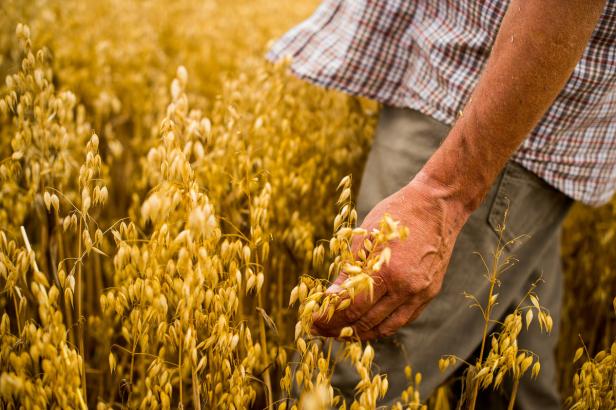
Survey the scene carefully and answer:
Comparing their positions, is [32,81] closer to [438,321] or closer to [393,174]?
[393,174]

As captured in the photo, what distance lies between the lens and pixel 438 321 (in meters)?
1.15

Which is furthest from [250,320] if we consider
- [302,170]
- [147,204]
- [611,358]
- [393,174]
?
[611,358]

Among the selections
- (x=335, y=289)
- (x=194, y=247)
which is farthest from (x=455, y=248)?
(x=194, y=247)

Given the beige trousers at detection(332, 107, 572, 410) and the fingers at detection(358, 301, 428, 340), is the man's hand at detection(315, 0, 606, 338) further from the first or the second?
the beige trousers at detection(332, 107, 572, 410)

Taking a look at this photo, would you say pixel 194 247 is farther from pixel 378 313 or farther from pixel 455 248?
pixel 455 248

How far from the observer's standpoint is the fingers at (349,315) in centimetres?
92

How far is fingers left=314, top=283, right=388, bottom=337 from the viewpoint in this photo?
92cm

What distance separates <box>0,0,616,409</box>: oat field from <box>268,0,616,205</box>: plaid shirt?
0.20 m

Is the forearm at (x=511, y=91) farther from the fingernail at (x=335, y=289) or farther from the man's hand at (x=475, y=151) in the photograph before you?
the fingernail at (x=335, y=289)

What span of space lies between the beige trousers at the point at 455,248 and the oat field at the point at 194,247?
0.18 ft

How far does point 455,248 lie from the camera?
1135 millimetres

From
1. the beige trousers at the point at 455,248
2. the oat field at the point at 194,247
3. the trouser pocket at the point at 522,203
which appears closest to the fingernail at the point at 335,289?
the oat field at the point at 194,247

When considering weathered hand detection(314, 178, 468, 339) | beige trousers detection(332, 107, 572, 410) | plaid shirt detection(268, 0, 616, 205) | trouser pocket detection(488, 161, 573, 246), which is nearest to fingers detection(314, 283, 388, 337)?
weathered hand detection(314, 178, 468, 339)

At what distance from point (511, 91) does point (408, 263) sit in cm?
33
